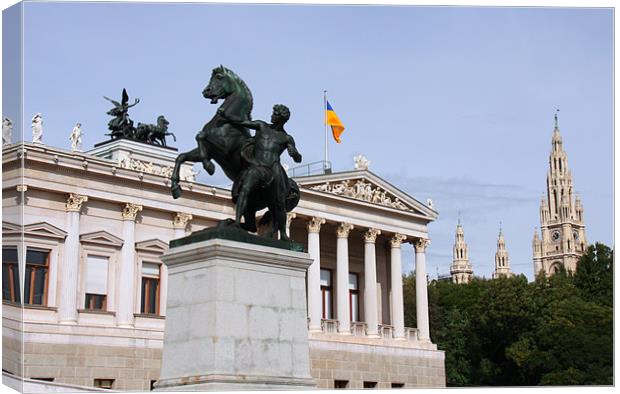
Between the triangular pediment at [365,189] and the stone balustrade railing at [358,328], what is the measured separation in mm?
5976

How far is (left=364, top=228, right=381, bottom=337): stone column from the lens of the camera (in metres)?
50.3

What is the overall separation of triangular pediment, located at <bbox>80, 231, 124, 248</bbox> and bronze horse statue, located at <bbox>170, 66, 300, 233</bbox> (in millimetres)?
28569

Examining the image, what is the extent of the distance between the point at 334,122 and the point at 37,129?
51.3ft

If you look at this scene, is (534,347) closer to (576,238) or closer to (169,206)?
(169,206)

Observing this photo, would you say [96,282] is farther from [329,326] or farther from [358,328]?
[358,328]

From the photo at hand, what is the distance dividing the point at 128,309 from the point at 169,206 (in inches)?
194

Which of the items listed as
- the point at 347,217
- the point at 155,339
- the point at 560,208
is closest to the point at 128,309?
the point at 155,339

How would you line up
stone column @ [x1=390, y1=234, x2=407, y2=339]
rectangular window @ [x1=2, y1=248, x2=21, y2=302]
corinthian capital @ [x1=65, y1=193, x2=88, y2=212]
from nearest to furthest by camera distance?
rectangular window @ [x1=2, y1=248, x2=21, y2=302], corinthian capital @ [x1=65, y1=193, x2=88, y2=212], stone column @ [x1=390, y1=234, x2=407, y2=339]

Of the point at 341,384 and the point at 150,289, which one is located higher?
the point at 150,289

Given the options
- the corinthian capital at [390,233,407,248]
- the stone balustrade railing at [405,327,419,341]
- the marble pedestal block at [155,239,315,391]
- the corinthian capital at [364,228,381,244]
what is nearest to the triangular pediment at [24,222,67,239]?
the corinthian capital at [364,228,381,244]

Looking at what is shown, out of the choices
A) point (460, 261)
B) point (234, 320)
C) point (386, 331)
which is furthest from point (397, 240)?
point (460, 261)

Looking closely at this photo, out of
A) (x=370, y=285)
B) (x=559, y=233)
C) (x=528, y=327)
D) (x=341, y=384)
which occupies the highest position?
(x=559, y=233)

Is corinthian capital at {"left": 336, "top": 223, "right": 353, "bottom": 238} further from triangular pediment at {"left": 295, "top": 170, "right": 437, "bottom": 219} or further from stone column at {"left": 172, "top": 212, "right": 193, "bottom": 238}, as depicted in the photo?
stone column at {"left": 172, "top": 212, "right": 193, "bottom": 238}

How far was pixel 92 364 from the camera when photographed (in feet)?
129
